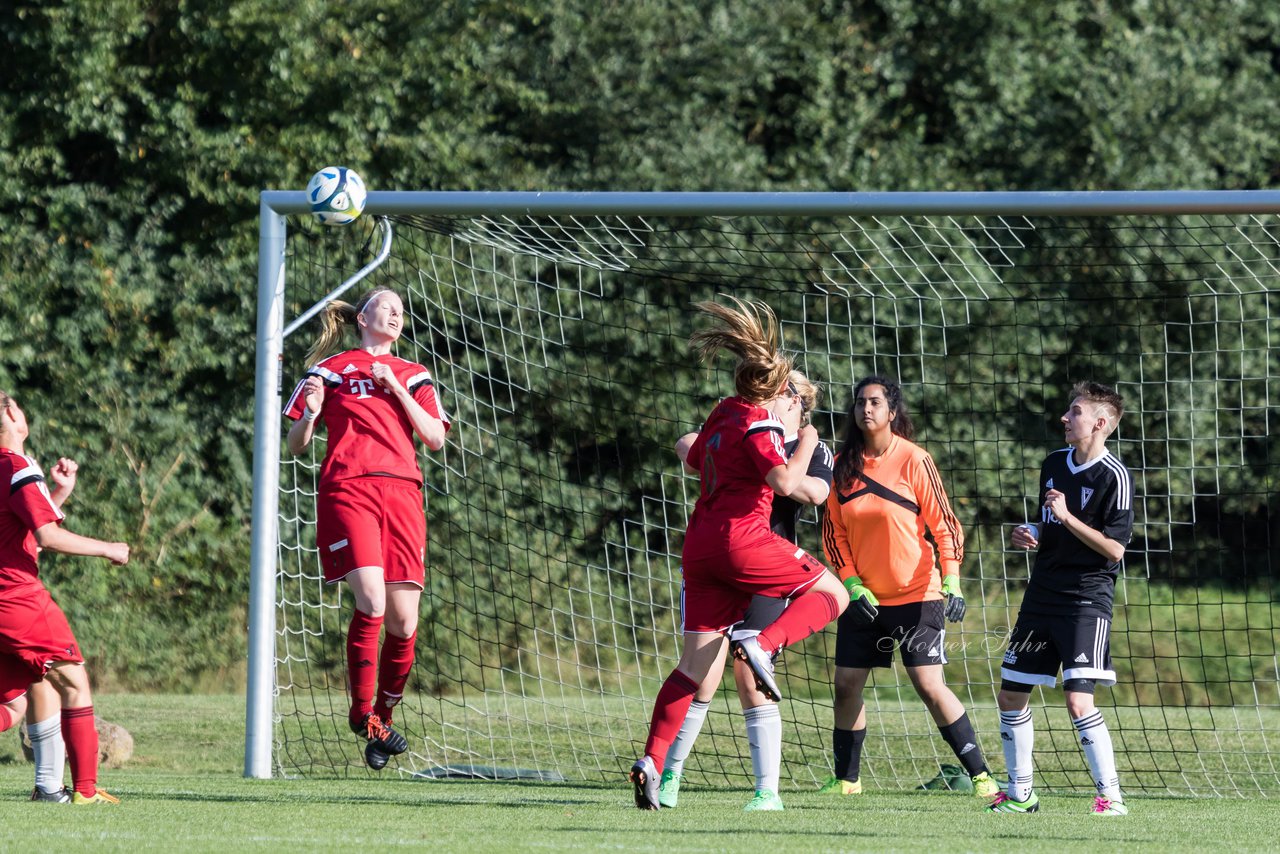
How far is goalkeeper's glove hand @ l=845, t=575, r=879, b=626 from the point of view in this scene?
6309mm

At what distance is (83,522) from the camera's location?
12742mm

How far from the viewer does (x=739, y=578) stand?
17.5ft

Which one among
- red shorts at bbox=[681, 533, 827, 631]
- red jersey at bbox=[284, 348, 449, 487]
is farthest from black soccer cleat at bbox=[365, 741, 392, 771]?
red shorts at bbox=[681, 533, 827, 631]

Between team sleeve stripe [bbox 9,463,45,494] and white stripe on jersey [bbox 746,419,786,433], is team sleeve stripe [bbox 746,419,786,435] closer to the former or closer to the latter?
white stripe on jersey [bbox 746,419,786,433]

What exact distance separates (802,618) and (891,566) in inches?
43.9

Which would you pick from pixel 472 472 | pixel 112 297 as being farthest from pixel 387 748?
pixel 112 297

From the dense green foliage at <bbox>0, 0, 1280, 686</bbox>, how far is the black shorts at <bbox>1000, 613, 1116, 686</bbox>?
353 inches

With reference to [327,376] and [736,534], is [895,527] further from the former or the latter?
[327,376]

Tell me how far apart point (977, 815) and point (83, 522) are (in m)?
9.39

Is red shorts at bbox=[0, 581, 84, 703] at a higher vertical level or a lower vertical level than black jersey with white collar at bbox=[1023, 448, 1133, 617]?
lower

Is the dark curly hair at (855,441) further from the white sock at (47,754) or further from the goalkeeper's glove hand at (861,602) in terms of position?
the white sock at (47,754)

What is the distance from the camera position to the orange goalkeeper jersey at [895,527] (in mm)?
6414

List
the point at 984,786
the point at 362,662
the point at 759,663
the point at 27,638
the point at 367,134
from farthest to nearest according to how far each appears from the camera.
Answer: the point at 367,134
the point at 984,786
the point at 362,662
the point at 27,638
the point at 759,663

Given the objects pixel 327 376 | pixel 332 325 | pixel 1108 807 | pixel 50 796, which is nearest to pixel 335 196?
pixel 332 325
